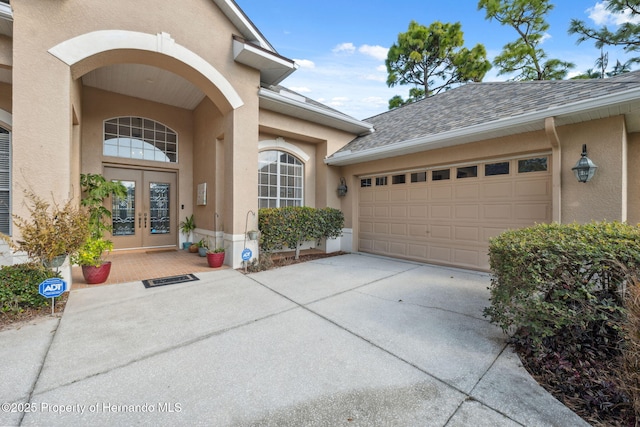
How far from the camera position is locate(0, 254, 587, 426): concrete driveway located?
1.95 meters

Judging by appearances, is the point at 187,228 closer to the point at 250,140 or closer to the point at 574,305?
the point at 250,140

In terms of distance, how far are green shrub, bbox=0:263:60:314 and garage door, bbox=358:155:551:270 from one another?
7303mm

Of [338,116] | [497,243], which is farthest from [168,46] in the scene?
[497,243]

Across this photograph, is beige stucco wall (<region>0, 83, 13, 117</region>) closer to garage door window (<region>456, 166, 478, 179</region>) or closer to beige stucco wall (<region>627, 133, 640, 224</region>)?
garage door window (<region>456, 166, 478, 179</region>)

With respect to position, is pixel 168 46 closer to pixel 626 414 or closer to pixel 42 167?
pixel 42 167

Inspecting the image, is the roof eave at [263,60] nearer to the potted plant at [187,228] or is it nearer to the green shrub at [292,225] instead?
the green shrub at [292,225]

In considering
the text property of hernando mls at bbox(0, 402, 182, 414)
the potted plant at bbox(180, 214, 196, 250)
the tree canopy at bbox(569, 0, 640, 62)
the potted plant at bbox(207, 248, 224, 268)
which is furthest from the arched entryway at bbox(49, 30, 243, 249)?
the tree canopy at bbox(569, 0, 640, 62)

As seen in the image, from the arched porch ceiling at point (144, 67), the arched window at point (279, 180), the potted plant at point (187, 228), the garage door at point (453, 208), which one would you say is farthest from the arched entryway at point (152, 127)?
the garage door at point (453, 208)

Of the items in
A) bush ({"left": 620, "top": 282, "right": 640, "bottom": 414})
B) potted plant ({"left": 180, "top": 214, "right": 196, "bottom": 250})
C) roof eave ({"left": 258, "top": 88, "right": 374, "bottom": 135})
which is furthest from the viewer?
potted plant ({"left": 180, "top": 214, "right": 196, "bottom": 250})

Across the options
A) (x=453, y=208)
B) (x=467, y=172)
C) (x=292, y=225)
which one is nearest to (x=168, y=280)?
(x=292, y=225)

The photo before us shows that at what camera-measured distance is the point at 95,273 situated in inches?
192

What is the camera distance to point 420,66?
19250 millimetres

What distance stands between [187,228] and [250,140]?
4060mm

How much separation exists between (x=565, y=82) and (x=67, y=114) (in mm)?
10032
